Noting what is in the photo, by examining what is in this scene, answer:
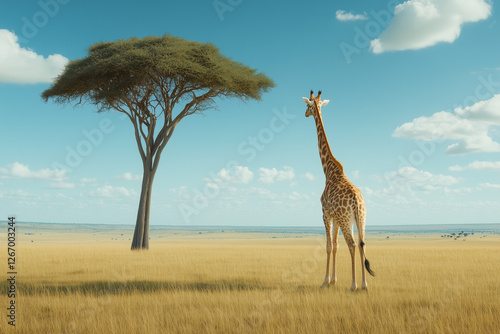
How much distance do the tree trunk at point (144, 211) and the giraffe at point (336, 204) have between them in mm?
13434

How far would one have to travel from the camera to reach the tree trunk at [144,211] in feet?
70.7

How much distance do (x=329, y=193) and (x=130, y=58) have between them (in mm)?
14449

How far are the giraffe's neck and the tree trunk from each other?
44.2 ft

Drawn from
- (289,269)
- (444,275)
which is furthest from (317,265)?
(444,275)

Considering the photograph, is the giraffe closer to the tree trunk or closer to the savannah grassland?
the savannah grassland

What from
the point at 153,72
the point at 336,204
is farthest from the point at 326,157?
the point at 153,72

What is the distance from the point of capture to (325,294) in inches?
307

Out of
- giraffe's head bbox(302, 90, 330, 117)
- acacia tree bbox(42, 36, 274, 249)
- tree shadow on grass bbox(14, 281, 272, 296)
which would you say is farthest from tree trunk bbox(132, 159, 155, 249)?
giraffe's head bbox(302, 90, 330, 117)

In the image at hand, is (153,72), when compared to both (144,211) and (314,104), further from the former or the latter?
(314,104)

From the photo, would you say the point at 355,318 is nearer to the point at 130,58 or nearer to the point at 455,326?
the point at 455,326

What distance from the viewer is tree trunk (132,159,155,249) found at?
21.6 m

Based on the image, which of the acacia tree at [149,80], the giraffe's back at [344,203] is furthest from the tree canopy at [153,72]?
the giraffe's back at [344,203]

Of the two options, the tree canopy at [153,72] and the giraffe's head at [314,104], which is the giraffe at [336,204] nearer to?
the giraffe's head at [314,104]

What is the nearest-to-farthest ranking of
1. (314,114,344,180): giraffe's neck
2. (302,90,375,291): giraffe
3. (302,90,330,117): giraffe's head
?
1. (302,90,375,291): giraffe
2. (314,114,344,180): giraffe's neck
3. (302,90,330,117): giraffe's head
